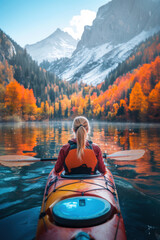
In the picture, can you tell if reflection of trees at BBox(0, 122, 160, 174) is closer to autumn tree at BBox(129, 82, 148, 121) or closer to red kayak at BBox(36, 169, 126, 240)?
red kayak at BBox(36, 169, 126, 240)

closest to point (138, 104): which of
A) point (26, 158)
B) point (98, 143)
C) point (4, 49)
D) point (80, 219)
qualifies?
point (98, 143)

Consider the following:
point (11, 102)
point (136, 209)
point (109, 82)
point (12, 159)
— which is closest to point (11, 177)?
point (12, 159)

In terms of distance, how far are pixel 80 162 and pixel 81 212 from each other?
1195mm

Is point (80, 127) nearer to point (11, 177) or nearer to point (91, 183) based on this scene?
point (91, 183)

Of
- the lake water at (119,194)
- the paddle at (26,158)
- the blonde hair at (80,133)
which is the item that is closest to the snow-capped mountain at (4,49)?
the paddle at (26,158)

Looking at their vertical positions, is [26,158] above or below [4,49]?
below

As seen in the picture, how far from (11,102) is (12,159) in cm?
4970

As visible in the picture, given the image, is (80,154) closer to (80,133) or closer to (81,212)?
(80,133)

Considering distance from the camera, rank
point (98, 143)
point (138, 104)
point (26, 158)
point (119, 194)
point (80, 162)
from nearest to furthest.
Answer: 1. point (80, 162)
2. point (119, 194)
3. point (26, 158)
4. point (98, 143)
5. point (138, 104)

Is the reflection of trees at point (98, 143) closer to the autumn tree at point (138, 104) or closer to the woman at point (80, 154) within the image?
the woman at point (80, 154)

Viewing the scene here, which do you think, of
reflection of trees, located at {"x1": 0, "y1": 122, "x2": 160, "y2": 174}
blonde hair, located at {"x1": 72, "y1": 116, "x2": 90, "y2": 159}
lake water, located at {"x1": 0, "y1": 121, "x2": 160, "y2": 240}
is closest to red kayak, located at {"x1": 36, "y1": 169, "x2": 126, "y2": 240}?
blonde hair, located at {"x1": 72, "y1": 116, "x2": 90, "y2": 159}

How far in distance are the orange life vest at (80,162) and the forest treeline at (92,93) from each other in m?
42.2

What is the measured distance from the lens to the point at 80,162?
3.51m

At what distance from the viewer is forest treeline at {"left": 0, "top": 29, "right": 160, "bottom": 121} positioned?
4822 cm
